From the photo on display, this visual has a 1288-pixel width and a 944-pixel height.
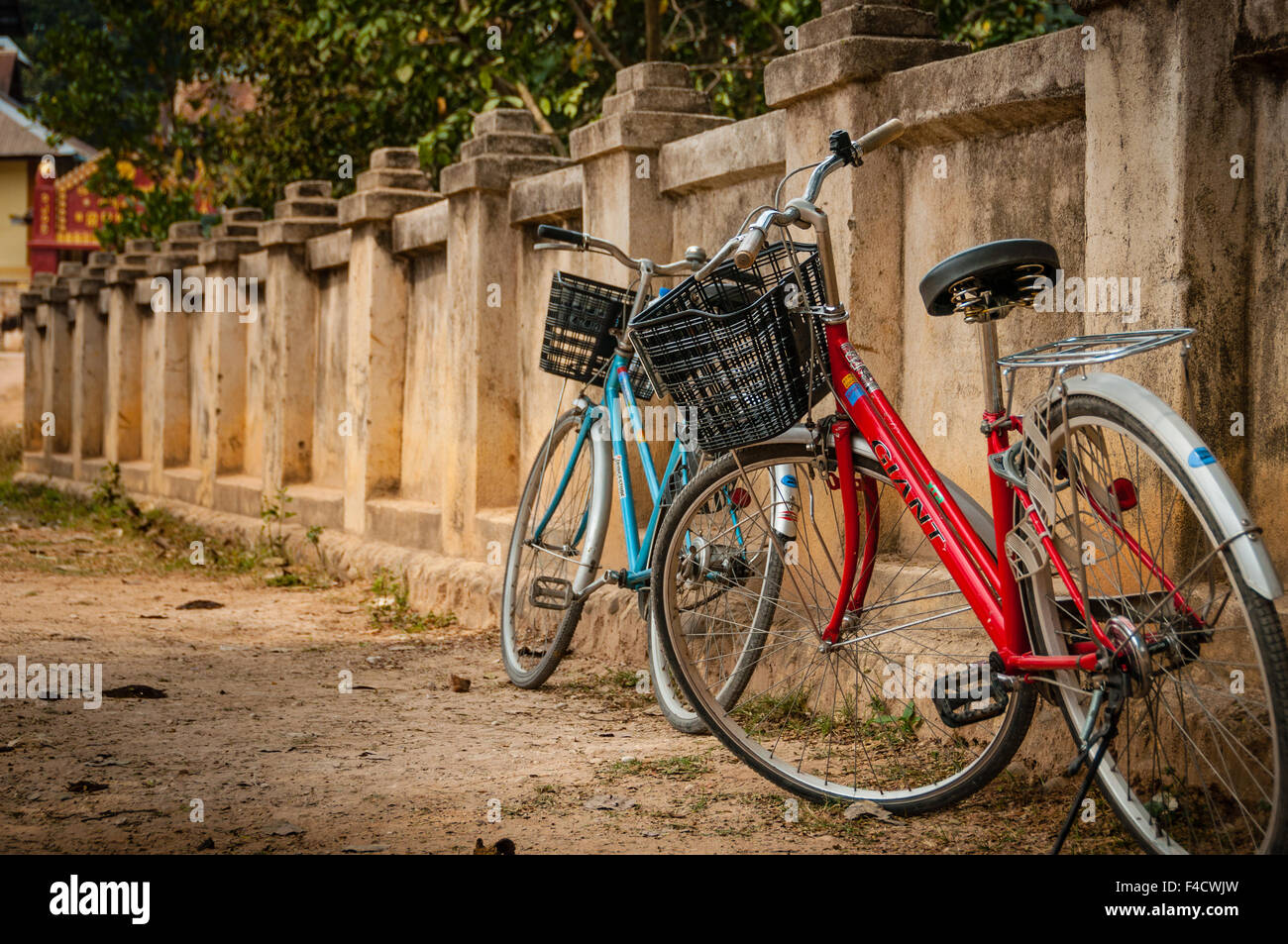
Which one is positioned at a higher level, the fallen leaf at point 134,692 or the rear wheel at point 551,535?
the rear wheel at point 551,535

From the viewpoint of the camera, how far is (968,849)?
3.17 m

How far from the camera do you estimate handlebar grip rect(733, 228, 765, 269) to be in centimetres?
317

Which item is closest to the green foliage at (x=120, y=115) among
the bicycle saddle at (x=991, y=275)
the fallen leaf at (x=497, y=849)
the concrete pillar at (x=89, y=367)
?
the concrete pillar at (x=89, y=367)

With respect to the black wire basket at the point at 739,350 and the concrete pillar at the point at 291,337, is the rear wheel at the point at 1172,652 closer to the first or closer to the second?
the black wire basket at the point at 739,350

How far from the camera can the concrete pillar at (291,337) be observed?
9.52 m

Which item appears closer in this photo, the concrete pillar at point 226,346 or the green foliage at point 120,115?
the concrete pillar at point 226,346

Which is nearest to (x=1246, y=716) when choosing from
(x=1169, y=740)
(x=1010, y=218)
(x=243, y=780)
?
(x=1169, y=740)

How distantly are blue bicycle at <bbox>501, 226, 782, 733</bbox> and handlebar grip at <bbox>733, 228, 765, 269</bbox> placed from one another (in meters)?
0.89

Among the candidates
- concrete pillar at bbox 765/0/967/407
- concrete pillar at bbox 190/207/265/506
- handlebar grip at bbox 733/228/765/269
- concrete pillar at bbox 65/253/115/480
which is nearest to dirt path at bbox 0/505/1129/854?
handlebar grip at bbox 733/228/765/269

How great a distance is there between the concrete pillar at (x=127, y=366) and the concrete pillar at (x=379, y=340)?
609 centimetres
